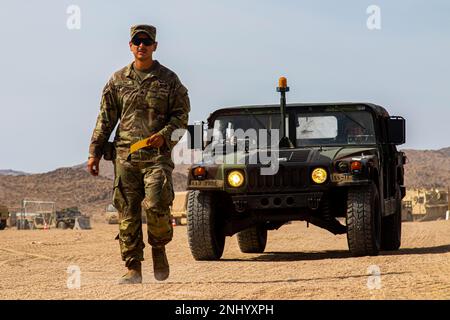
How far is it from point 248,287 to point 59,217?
3573cm

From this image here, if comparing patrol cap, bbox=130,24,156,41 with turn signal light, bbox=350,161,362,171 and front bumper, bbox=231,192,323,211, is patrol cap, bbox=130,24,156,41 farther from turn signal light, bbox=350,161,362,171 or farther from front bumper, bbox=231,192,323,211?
turn signal light, bbox=350,161,362,171

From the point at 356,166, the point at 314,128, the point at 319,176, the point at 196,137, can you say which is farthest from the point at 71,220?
the point at 356,166

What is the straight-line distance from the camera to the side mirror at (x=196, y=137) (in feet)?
40.9

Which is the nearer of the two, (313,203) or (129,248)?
(129,248)

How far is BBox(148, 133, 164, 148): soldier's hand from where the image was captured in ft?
26.8

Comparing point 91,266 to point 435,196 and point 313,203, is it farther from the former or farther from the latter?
point 435,196

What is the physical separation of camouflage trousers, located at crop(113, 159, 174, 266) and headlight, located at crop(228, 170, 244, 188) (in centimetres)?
281

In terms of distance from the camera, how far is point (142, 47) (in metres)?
8.30

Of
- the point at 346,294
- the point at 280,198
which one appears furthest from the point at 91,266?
the point at 346,294

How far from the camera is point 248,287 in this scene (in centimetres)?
808

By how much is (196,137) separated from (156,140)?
14.2 feet

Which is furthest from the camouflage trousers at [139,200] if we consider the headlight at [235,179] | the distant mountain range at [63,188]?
the distant mountain range at [63,188]
